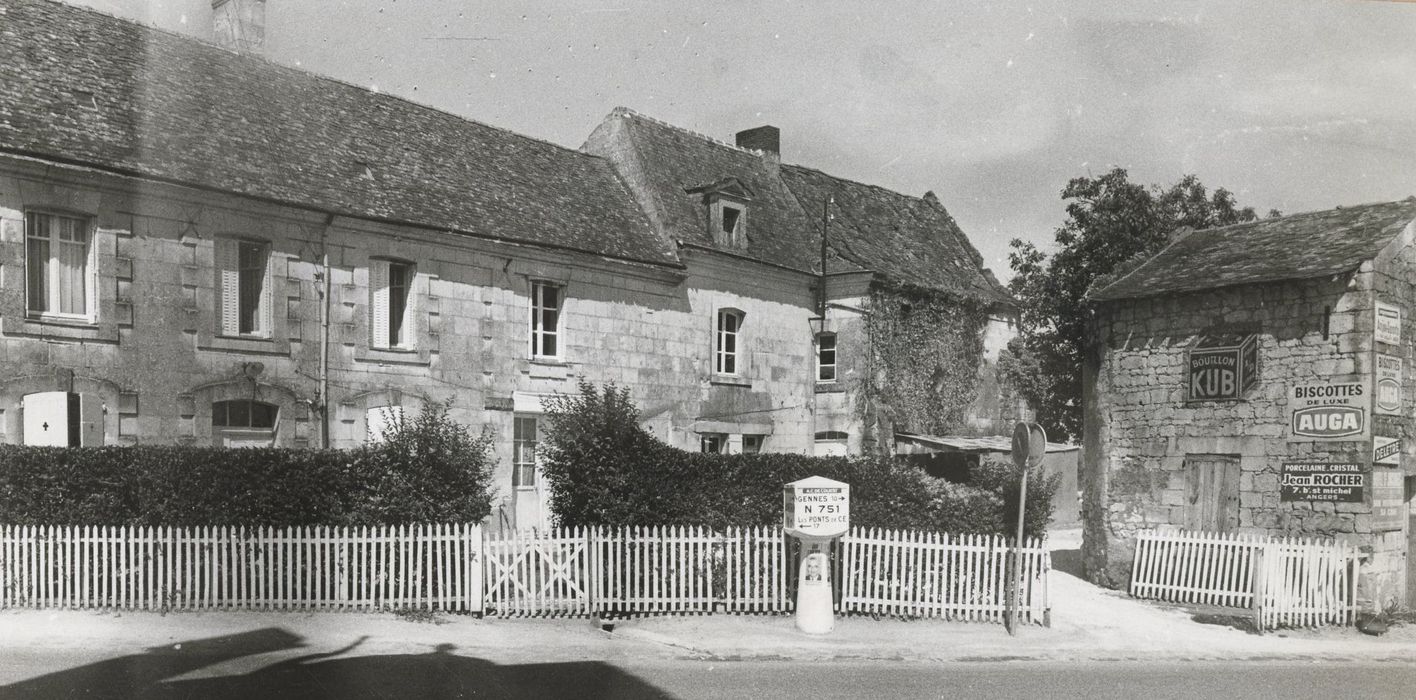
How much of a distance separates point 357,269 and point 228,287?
2150mm

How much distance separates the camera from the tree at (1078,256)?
101 ft

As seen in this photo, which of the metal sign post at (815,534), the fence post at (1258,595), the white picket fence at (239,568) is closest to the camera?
the white picket fence at (239,568)

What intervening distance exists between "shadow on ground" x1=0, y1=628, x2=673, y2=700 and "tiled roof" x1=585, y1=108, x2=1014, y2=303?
14023mm

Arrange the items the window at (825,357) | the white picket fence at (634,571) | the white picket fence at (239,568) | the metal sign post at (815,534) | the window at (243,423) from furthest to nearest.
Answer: the window at (825,357) → the window at (243,423) → the white picket fence at (634,571) → the metal sign post at (815,534) → the white picket fence at (239,568)

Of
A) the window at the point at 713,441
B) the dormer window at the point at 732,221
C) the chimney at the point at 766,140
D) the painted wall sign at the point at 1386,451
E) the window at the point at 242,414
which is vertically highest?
the chimney at the point at 766,140

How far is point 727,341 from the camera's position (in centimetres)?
2392

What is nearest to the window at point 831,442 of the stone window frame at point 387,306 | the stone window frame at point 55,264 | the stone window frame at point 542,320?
the stone window frame at point 542,320

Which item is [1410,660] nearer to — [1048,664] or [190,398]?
[1048,664]

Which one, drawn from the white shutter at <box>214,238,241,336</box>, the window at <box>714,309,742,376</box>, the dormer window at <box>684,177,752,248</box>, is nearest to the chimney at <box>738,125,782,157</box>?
the dormer window at <box>684,177,752,248</box>

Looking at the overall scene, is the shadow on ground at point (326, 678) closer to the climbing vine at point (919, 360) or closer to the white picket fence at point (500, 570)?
the white picket fence at point (500, 570)

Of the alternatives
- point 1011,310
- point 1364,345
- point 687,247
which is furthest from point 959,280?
point 1364,345

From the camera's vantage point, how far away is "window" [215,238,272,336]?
1537 cm

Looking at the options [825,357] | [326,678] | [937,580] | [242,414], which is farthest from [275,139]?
[825,357]

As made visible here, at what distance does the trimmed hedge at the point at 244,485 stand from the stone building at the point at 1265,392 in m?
11.0
